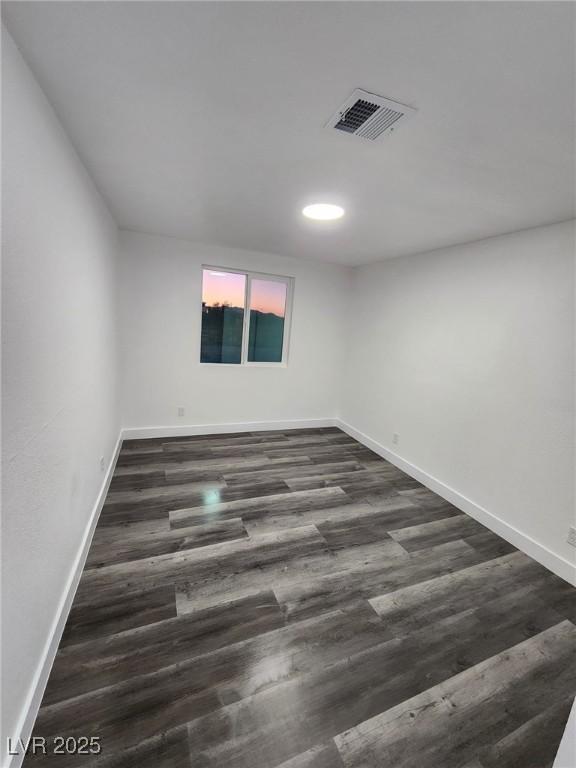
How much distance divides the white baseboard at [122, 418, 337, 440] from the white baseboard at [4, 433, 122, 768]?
179cm

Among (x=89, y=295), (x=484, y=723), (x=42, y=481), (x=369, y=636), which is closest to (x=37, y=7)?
(x=89, y=295)

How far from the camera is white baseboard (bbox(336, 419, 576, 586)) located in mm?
2244

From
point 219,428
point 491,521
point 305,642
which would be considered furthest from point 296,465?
point 305,642

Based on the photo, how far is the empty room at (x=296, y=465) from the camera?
1.02 meters

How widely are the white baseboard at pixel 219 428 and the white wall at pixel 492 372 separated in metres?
1.23

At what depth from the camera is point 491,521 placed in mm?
2717

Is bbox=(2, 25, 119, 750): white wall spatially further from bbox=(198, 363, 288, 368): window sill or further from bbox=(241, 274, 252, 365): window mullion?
bbox=(241, 274, 252, 365): window mullion

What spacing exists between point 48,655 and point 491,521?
3.05m

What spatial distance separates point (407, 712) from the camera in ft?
4.51

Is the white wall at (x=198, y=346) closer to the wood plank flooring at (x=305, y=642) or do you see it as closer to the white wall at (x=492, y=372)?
the white wall at (x=492, y=372)

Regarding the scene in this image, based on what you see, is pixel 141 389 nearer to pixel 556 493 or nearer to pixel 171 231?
pixel 171 231

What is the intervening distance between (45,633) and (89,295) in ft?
5.88

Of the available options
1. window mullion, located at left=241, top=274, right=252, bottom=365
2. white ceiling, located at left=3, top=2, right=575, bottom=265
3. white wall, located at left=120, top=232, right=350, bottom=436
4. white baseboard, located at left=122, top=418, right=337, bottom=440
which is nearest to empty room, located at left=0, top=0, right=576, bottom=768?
white ceiling, located at left=3, top=2, right=575, bottom=265

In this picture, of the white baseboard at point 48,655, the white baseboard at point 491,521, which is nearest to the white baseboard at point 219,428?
the white baseboard at point 491,521
